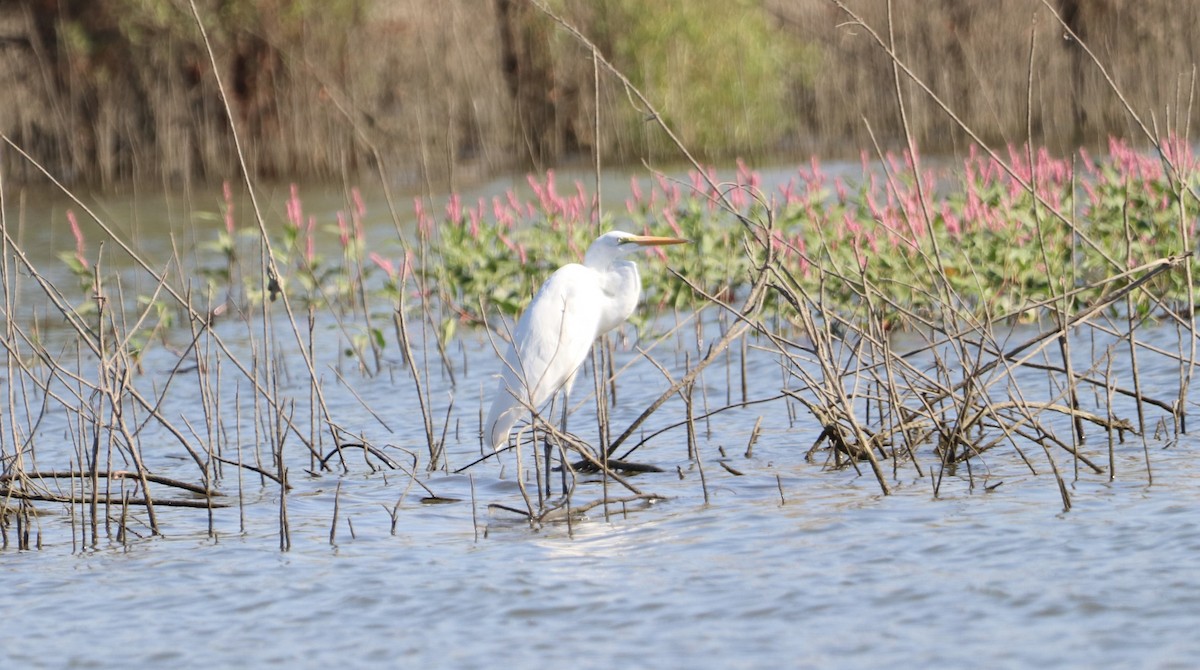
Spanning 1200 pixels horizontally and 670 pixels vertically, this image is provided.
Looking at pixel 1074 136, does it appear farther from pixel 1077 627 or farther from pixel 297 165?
pixel 1077 627

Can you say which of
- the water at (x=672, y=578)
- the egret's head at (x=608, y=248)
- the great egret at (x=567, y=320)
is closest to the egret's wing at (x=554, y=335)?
the great egret at (x=567, y=320)

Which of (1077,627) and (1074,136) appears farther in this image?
(1074,136)

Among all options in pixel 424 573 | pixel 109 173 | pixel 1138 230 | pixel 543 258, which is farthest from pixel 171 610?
pixel 109 173

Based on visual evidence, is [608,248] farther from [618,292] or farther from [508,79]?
[508,79]

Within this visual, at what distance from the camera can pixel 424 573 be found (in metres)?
4.57

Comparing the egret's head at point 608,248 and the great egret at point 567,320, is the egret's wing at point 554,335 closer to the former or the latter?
the great egret at point 567,320

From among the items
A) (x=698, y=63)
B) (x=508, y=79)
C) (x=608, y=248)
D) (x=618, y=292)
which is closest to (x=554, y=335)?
(x=618, y=292)

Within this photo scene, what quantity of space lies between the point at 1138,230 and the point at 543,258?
3.23m

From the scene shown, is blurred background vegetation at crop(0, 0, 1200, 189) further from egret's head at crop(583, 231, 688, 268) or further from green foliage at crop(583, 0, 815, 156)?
egret's head at crop(583, 231, 688, 268)

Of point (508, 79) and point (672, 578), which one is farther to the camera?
point (508, 79)

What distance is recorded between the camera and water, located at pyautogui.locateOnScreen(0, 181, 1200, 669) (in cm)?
384

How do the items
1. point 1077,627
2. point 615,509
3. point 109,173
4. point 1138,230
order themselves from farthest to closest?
1. point 109,173
2. point 1138,230
3. point 615,509
4. point 1077,627

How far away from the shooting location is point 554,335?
5.80 meters

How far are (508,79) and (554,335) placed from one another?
14692 mm
